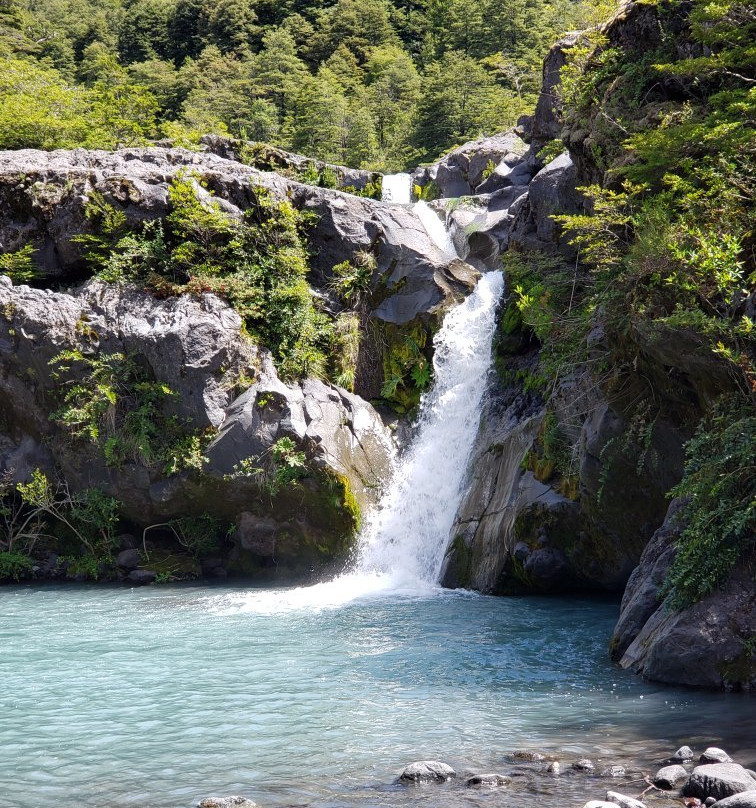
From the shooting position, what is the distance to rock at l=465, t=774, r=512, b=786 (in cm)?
628

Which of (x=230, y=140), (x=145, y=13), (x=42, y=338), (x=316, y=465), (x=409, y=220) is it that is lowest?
(x=316, y=465)

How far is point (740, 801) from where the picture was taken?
207 inches

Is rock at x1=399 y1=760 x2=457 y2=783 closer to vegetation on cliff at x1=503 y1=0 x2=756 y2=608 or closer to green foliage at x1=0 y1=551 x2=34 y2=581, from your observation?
vegetation on cliff at x1=503 y1=0 x2=756 y2=608

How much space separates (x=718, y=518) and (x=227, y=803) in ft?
20.0

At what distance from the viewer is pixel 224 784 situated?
21.4 ft

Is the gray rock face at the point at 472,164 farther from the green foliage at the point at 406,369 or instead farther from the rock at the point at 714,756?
the rock at the point at 714,756

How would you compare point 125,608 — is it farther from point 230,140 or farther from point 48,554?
point 230,140

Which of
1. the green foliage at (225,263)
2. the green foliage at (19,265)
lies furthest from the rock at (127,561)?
the green foliage at (19,265)

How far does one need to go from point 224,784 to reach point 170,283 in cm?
1419

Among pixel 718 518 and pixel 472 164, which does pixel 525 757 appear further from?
pixel 472 164

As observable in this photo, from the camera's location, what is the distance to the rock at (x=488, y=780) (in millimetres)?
6281

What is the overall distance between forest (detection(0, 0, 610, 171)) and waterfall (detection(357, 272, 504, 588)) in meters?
9.97

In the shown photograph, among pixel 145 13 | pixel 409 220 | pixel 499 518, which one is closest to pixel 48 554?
pixel 499 518

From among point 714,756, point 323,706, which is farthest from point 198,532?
point 714,756
